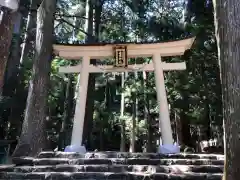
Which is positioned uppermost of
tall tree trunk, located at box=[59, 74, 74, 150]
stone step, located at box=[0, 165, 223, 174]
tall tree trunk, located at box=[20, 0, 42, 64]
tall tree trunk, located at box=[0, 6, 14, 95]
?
tall tree trunk, located at box=[20, 0, 42, 64]

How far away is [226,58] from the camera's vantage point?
390cm

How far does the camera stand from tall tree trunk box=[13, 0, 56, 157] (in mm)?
6488

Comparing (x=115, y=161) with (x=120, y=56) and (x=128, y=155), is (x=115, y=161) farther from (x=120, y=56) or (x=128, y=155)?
(x=120, y=56)

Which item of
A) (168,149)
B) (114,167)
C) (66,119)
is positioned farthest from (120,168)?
(66,119)

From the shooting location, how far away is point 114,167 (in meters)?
5.56

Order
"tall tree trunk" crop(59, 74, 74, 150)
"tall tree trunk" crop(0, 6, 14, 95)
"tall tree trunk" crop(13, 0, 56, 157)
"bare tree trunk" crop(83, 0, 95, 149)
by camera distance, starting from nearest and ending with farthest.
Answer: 1. "tall tree trunk" crop(0, 6, 14, 95)
2. "tall tree trunk" crop(13, 0, 56, 157)
3. "bare tree trunk" crop(83, 0, 95, 149)
4. "tall tree trunk" crop(59, 74, 74, 150)

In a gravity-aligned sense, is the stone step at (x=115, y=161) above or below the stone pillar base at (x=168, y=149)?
below

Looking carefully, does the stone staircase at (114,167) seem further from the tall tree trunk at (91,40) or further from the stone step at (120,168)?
the tall tree trunk at (91,40)

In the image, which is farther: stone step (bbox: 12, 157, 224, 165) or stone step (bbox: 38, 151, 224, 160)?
stone step (bbox: 38, 151, 224, 160)

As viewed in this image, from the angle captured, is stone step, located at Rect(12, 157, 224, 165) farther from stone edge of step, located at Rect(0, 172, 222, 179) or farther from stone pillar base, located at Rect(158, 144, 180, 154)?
stone pillar base, located at Rect(158, 144, 180, 154)

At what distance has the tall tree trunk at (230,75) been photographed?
3525 millimetres

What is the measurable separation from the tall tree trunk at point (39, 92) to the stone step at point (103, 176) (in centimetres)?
100

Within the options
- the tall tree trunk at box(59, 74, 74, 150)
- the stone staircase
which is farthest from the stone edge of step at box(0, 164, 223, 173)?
the tall tree trunk at box(59, 74, 74, 150)

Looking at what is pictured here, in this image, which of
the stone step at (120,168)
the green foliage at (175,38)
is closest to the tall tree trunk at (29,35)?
the green foliage at (175,38)
